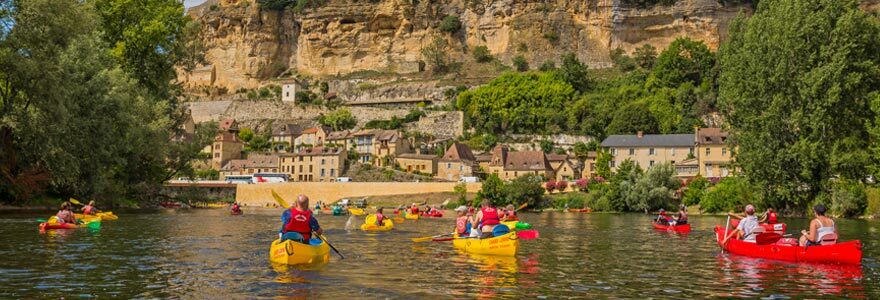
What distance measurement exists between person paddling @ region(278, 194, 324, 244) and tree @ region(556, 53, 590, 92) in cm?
7909

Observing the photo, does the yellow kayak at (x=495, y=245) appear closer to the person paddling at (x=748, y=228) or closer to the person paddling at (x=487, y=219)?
the person paddling at (x=487, y=219)

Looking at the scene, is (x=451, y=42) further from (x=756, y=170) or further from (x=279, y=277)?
(x=279, y=277)

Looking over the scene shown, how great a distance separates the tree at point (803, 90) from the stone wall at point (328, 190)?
3084cm

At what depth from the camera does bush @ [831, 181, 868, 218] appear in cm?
4200

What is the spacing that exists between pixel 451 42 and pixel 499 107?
86.7 ft

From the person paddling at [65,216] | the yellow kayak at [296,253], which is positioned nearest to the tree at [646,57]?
the person paddling at [65,216]

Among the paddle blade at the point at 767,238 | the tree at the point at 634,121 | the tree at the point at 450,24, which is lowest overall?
the paddle blade at the point at 767,238

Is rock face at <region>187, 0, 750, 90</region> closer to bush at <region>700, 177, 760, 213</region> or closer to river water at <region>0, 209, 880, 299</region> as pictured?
bush at <region>700, 177, 760, 213</region>

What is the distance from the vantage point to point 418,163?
277 ft

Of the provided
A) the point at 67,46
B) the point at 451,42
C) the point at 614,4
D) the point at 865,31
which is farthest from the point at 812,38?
the point at 451,42

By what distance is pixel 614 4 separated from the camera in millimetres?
104250

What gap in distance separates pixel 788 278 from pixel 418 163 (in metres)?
68.8

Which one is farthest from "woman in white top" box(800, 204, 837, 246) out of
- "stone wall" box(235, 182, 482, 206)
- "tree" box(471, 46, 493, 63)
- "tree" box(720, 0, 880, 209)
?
"tree" box(471, 46, 493, 63)

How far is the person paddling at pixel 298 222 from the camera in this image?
16.6 meters
